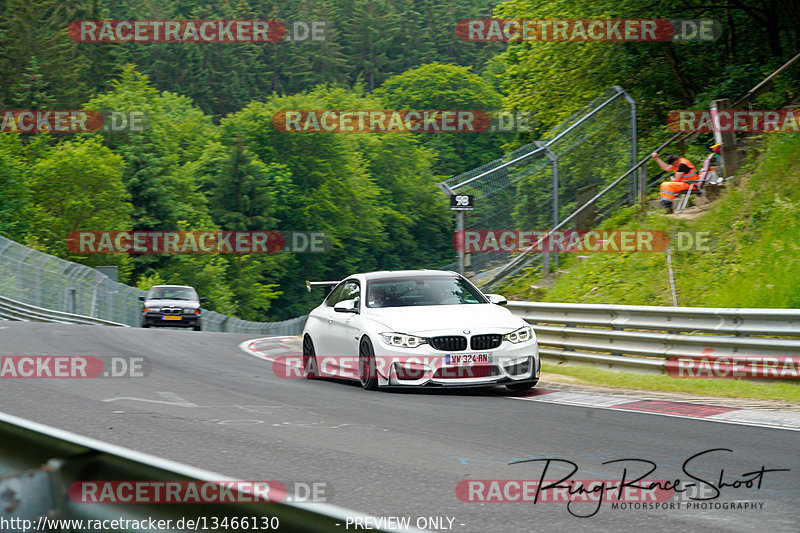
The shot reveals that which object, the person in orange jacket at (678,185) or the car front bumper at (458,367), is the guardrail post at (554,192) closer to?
the person in orange jacket at (678,185)

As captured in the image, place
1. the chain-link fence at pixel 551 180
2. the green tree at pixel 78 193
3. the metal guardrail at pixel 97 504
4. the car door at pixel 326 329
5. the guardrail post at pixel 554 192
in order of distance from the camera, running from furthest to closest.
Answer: the green tree at pixel 78 193
the guardrail post at pixel 554 192
the chain-link fence at pixel 551 180
the car door at pixel 326 329
the metal guardrail at pixel 97 504

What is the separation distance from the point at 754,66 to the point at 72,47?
6461cm

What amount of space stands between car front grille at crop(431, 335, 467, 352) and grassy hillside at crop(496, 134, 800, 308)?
5.52 meters

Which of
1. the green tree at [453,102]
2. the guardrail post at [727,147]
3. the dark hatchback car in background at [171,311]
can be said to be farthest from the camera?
the green tree at [453,102]

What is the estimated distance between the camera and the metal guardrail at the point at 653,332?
37.7ft

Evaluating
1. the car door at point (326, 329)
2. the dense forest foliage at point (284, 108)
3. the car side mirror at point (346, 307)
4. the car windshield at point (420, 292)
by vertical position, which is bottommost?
the car door at point (326, 329)

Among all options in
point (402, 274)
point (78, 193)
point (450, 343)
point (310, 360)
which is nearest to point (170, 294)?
point (310, 360)

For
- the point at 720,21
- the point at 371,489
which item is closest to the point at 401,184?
the point at 720,21

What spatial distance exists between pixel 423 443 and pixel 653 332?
6.82 m

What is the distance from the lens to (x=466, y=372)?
1136 cm

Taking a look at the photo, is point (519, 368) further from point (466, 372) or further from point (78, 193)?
point (78, 193)

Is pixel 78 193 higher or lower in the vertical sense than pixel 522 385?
higher

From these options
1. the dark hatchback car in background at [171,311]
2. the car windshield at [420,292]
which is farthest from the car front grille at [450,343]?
the dark hatchback car in background at [171,311]

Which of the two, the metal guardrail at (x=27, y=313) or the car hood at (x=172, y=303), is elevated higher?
the car hood at (x=172, y=303)
